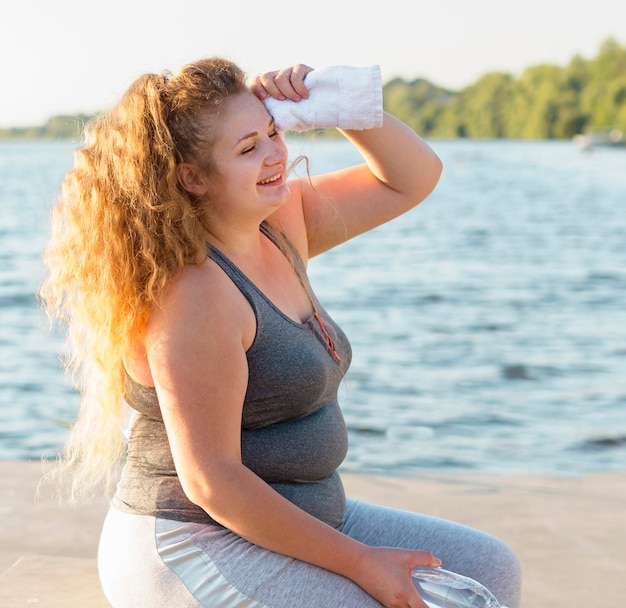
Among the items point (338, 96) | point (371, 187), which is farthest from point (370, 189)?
point (338, 96)

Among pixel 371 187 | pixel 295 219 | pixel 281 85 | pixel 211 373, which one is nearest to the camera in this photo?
pixel 211 373

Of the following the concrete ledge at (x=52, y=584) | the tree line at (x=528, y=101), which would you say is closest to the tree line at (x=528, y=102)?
the tree line at (x=528, y=101)

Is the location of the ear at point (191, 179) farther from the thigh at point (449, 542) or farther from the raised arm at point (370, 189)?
A: the thigh at point (449, 542)

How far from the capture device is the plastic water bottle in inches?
73.2

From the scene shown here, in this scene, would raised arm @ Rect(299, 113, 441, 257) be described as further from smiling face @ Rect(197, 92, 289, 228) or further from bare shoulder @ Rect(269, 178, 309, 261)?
smiling face @ Rect(197, 92, 289, 228)

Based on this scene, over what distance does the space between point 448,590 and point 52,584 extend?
1231mm

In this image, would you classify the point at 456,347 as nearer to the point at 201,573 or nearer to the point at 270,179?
the point at 270,179

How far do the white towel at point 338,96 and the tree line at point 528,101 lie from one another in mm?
74404

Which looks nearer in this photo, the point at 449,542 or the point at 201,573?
the point at 201,573

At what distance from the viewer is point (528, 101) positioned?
94.8 metres

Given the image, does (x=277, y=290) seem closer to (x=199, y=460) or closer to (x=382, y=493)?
(x=199, y=460)

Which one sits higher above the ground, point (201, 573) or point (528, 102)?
point (201, 573)

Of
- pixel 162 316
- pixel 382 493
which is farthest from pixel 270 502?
pixel 382 493

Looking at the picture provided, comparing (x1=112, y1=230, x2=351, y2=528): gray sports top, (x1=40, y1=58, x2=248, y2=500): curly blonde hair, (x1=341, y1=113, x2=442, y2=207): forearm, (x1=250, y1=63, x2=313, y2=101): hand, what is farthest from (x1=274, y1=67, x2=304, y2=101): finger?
(x1=112, y1=230, x2=351, y2=528): gray sports top
